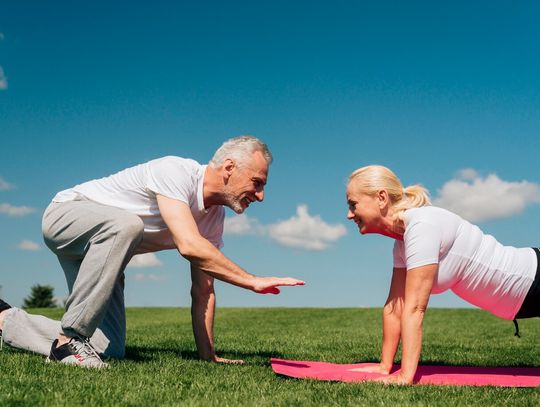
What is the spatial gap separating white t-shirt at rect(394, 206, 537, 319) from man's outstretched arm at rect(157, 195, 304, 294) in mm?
951

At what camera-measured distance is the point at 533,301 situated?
4.84 metres

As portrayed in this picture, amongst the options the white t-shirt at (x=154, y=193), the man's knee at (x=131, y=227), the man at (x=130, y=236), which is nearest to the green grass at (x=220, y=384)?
the man at (x=130, y=236)

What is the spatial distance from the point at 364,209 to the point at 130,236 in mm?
1897

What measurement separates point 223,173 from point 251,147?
330 mm

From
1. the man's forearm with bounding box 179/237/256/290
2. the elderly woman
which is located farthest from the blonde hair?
the man's forearm with bounding box 179/237/256/290

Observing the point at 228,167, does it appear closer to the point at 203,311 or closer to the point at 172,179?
the point at 172,179

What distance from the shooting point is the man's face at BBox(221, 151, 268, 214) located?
5.13 m

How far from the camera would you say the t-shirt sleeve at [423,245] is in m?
4.35

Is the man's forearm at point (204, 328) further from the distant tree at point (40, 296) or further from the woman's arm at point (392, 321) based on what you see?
the distant tree at point (40, 296)

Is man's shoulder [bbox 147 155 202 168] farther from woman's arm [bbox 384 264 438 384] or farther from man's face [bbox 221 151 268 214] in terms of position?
woman's arm [bbox 384 264 438 384]

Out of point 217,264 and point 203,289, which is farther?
point 203,289

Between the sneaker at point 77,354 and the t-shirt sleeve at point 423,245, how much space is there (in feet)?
8.24

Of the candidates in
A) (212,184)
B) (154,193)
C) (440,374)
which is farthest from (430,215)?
(154,193)

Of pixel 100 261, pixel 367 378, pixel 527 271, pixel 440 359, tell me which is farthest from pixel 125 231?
pixel 440 359
